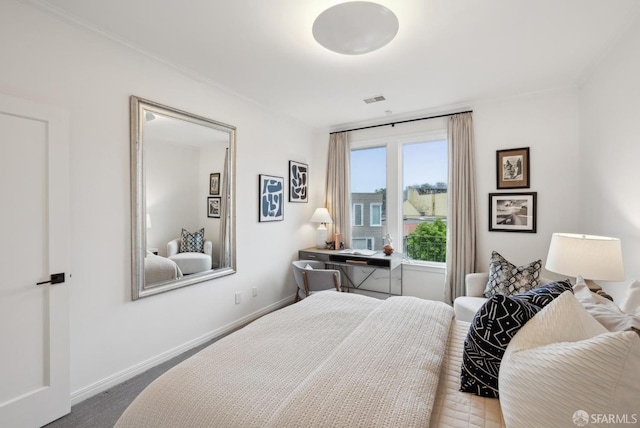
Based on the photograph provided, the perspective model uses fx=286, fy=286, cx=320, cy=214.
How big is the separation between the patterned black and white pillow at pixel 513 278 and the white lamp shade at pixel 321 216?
221 cm

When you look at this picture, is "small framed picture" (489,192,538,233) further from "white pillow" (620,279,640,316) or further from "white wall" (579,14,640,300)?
"white pillow" (620,279,640,316)

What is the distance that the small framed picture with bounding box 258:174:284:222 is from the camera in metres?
3.56

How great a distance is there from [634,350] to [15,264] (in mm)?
2800

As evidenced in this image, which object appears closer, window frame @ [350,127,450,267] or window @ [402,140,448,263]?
window @ [402,140,448,263]

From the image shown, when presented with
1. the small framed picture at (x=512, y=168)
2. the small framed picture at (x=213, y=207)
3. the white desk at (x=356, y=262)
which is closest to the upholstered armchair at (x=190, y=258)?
the small framed picture at (x=213, y=207)

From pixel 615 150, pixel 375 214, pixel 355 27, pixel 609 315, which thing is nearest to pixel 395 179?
pixel 375 214

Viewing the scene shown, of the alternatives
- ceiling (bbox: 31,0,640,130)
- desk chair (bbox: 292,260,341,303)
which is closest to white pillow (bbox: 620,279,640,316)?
ceiling (bbox: 31,0,640,130)

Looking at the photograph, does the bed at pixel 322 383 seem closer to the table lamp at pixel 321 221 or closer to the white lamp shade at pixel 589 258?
the white lamp shade at pixel 589 258

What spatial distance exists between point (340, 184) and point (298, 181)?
64 centimetres

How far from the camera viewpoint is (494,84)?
2.98 meters

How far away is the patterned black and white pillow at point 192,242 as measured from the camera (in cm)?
275

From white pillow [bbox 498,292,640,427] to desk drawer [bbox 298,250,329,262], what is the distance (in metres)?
3.00

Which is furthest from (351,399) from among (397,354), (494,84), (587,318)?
(494,84)

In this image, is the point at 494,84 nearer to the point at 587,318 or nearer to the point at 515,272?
the point at 515,272
